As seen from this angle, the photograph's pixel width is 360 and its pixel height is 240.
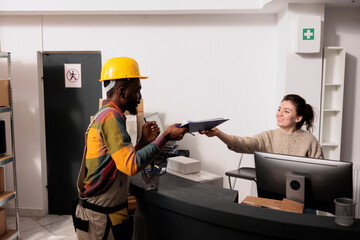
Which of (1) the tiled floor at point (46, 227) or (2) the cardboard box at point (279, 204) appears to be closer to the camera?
(2) the cardboard box at point (279, 204)

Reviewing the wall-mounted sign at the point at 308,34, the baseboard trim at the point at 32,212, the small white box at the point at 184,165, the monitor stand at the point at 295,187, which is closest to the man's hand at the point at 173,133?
the monitor stand at the point at 295,187

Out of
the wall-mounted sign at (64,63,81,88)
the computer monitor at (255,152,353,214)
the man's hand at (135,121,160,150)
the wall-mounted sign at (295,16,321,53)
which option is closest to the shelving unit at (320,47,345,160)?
the wall-mounted sign at (295,16,321,53)

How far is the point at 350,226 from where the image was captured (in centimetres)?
129

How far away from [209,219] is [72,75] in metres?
2.98

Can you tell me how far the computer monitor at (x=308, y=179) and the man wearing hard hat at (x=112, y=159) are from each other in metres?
0.59

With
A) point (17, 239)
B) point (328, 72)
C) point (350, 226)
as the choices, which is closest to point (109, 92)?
point (350, 226)

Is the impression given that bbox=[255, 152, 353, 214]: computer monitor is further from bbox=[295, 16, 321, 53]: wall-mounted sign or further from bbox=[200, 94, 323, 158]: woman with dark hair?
bbox=[295, 16, 321, 53]: wall-mounted sign

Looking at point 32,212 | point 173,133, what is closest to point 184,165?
point 173,133

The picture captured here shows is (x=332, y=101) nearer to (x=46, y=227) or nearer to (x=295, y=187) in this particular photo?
(x=295, y=187)

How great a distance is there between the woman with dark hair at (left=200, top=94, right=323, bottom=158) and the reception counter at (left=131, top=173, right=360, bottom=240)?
2.14ft

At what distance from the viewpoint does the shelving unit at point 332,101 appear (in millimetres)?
3402

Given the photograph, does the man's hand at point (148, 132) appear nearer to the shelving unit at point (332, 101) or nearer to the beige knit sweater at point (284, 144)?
the beige knit sweater at point (284, 144)

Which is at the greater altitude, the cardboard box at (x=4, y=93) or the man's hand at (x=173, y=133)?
the cardboard box at (x=4, y=93)

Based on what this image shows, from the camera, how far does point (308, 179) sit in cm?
169
